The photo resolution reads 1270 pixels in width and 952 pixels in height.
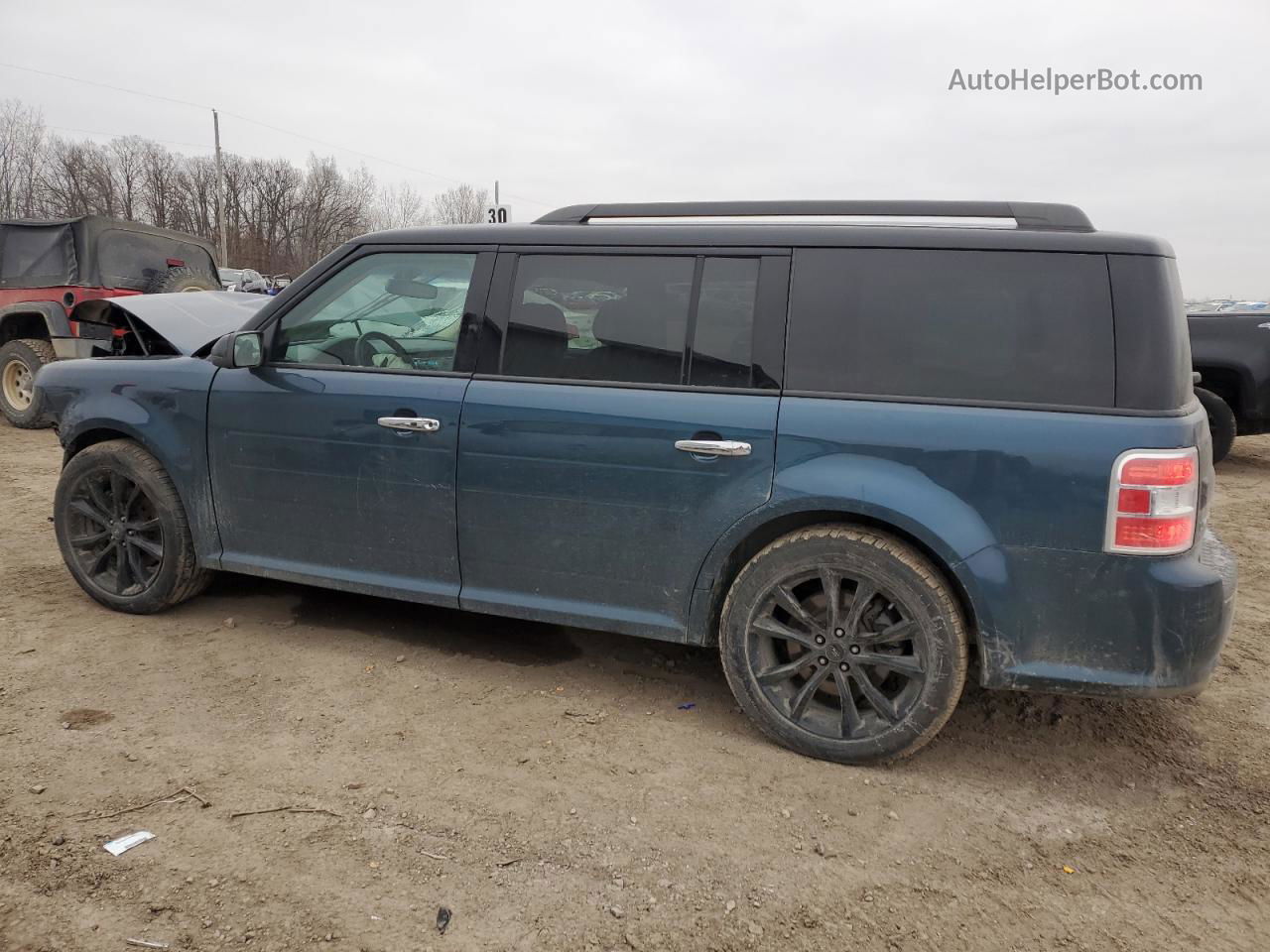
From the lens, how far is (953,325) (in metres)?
2.92

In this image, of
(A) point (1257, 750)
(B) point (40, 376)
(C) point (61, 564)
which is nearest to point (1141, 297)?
(A) point (1257, 750)

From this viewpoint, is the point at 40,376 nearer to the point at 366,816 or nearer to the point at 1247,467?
the point at 366,816

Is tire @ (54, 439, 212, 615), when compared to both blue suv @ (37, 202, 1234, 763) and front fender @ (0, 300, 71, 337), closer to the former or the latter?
blue suv @ (37, 202, 1234, 763)

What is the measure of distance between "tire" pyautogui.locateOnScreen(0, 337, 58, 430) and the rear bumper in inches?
416

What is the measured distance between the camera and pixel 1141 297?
274 cm

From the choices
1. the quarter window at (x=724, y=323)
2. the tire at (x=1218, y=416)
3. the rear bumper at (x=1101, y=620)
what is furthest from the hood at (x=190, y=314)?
the tire at (x=1218, y=416)

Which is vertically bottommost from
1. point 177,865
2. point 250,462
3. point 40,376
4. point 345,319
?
point 177,865

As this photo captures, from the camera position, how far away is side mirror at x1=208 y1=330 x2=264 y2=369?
3846 millimetres

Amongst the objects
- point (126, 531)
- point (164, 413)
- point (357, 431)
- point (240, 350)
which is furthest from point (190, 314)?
point (357, 431)

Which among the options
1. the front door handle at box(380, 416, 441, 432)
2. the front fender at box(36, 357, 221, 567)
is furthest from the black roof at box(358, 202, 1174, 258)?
the front fender at box(36, 357, 221, 567)

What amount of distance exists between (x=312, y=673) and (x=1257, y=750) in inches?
144

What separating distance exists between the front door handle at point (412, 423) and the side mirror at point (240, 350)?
74cm

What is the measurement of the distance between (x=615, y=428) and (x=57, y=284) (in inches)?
398

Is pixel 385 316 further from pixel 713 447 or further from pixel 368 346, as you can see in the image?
pixel 713 447
